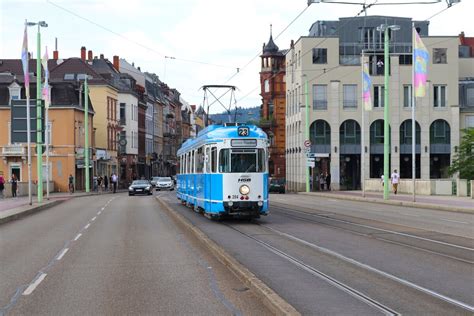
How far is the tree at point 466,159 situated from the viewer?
49.9 meters

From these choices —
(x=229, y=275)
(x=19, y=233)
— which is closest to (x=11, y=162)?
(x=19, y=233)

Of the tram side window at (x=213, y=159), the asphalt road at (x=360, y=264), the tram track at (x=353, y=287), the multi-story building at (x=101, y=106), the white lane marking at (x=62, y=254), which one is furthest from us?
the multi-story building at (x=101, y=106)

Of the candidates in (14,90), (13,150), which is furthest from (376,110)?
(14,90)

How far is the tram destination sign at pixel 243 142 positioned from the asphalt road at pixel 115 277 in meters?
4.42

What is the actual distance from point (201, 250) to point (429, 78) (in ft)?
181

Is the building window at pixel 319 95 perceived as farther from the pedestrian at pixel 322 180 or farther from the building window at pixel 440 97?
the building window at pixel 440 97

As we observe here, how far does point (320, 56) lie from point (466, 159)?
20.5 m

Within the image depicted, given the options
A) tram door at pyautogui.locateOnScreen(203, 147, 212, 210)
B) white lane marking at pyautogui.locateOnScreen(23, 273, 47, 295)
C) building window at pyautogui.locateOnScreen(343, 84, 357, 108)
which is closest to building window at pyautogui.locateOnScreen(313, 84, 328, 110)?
building window at pyautogui.locateOnScreen(343, 84, 357, 108)

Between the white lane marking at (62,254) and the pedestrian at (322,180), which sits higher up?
the pedestrian at (322,180)

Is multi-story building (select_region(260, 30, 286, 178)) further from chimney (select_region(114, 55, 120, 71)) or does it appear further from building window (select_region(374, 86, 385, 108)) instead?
chimney (select_region(114, 55, 120, 71))

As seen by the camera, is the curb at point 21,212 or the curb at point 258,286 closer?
the curb at point 258,286

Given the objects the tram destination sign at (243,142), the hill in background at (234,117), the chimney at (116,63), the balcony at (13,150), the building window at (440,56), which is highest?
the chimney at (116,63)

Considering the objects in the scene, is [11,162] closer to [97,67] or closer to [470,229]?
[97,67]

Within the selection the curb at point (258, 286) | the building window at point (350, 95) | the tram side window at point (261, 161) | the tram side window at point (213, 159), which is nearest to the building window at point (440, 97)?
the building window at point (350, 95)
